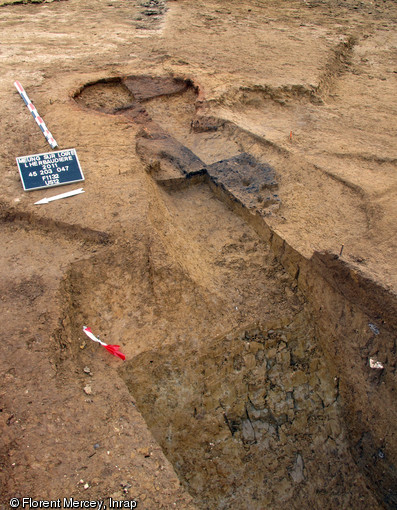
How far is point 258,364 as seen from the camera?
3.45 m

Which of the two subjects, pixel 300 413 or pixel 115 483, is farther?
pixel 300 413

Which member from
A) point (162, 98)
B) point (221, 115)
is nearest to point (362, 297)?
point (221, 115)

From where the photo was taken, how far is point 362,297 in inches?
124

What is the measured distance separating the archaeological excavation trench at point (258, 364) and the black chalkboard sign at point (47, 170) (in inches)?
34.2

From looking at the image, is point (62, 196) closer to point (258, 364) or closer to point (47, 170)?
point (47, 170)

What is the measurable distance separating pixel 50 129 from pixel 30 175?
86 cm

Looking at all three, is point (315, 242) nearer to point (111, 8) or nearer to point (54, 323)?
point (54, 323)

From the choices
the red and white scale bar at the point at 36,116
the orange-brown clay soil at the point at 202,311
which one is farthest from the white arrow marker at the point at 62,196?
the red and white scale bar at the point at 36,116

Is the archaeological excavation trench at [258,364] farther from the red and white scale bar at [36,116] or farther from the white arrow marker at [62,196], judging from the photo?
the red and white scale bar at [36,116]

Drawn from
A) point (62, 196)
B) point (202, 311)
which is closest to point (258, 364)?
point (202, 311)

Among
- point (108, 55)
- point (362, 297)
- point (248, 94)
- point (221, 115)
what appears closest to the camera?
point (362, 297)

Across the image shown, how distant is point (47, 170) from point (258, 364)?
2.54 m

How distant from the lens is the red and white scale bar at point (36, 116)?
424cm

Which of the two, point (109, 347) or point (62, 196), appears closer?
point (109, 347)
